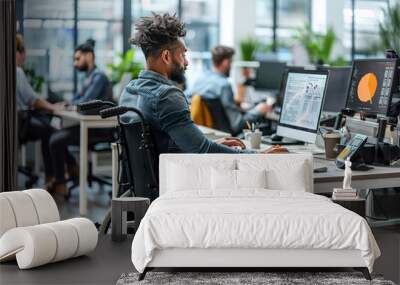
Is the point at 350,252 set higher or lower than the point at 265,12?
lower

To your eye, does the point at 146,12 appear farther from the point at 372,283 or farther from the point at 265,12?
the point at 372,283

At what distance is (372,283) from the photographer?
156 inches

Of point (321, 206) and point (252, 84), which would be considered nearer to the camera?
point (321, 206)

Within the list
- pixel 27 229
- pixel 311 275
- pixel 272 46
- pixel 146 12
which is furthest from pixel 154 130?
pixel 272 46

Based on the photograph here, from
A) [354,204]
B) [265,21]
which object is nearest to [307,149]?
[354,204]

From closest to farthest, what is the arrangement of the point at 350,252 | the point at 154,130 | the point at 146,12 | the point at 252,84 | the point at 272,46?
the point at 350,252
the point at 154,130
the point at 252,84
the point at 146,12
the point at 272,46

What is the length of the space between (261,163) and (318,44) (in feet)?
30.9

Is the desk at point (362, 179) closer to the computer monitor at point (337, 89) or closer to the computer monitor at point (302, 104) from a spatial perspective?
the computer monitor at point (302, 104)

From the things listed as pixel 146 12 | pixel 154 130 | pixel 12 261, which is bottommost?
pixel 12 261

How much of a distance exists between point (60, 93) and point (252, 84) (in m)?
2.52

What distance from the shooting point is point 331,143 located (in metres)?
5.06

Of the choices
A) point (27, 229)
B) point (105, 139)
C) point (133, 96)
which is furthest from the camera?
point (105, 139)

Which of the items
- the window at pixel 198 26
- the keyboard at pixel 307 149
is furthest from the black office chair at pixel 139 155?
the window at pixel 198 26

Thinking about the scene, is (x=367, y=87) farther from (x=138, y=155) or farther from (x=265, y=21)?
(x=265, y=21)
